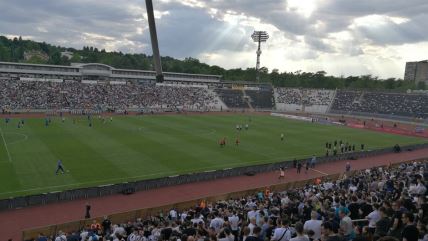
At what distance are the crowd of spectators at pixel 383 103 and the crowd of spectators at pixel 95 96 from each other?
33.3 m

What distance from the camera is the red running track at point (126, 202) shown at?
69.0 feet

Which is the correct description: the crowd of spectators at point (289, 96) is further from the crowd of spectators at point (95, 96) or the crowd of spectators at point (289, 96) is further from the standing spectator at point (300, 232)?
the standing spectator at point (300, 232)

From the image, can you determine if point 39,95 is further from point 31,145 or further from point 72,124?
point 31,145

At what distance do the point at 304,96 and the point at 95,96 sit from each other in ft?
181

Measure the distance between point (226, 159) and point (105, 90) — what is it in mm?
54150

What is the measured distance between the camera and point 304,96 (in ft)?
347

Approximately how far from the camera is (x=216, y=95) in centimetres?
9950

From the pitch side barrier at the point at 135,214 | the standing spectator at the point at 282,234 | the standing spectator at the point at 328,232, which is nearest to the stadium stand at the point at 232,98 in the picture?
the pitch side barrier at the point at 135,214

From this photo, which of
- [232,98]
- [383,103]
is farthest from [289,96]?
[383,103]

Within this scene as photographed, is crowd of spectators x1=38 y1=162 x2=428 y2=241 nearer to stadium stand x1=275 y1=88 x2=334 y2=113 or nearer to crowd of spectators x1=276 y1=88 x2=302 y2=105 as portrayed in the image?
stadium stand x1=275 y1=88 x2=334 y2=113

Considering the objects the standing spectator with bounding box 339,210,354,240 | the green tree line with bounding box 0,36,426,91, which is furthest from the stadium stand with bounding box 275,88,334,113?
the standing spectator with bounding box 339,210,354,240

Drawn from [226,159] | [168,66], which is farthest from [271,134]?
[168,66]

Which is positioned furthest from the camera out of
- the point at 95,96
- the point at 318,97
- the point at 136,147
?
the point at 318,97

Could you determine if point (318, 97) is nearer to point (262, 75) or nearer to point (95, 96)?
point (262, 75)
